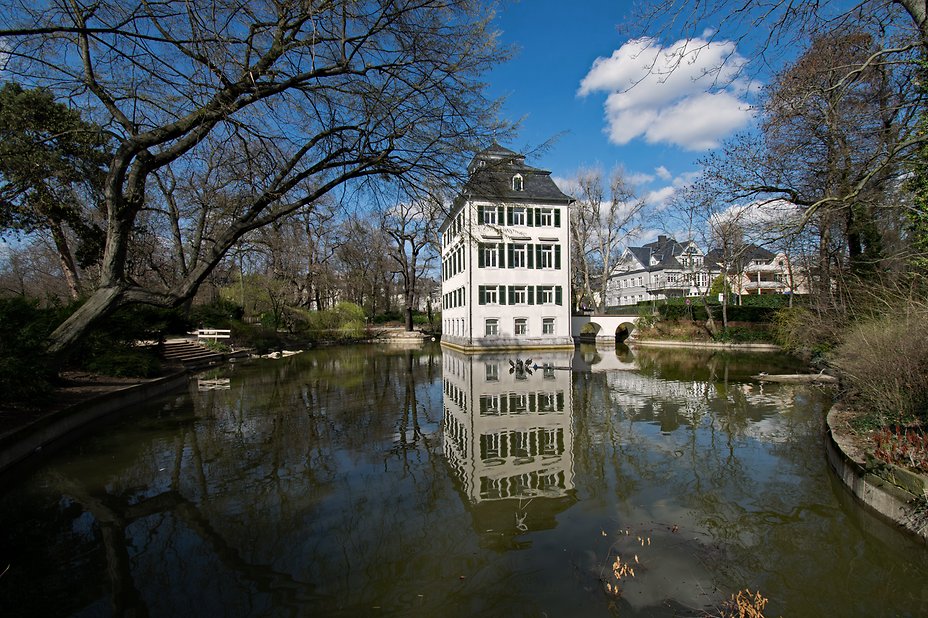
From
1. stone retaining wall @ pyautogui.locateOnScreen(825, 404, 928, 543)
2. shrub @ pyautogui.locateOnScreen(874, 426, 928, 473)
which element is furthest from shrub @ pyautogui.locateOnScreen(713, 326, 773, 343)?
shrub @ pyautogui.locateOnScreen(874, 426, 928, 473)

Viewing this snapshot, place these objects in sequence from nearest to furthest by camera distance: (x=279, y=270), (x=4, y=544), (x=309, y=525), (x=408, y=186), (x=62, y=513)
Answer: (x=4, y=544)
(x=309, y=525)
(x=62, y=513)
(x=408, y=186)
(x=279, y=270)

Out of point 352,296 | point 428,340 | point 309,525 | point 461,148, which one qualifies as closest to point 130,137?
point 461,148

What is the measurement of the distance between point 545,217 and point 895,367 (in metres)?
22.1

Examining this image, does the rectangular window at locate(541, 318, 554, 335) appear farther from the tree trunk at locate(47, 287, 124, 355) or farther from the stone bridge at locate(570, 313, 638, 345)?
the tree trunk at locate(47, 287, 124, 355)

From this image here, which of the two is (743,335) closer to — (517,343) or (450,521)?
(517,343)

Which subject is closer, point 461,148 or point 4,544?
point 4,544

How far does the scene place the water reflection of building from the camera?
5.15 meters

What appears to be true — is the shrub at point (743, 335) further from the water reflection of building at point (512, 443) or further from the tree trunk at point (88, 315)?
the tree trunk at point (88, 315)

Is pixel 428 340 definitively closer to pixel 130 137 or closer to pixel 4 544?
pixel 130 137

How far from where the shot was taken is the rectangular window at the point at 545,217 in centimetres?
2695

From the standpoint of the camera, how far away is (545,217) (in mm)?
26984

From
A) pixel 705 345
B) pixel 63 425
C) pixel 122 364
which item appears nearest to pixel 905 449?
pixel 63 425

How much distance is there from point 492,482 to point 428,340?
111 ft

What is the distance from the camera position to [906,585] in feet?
11.5
